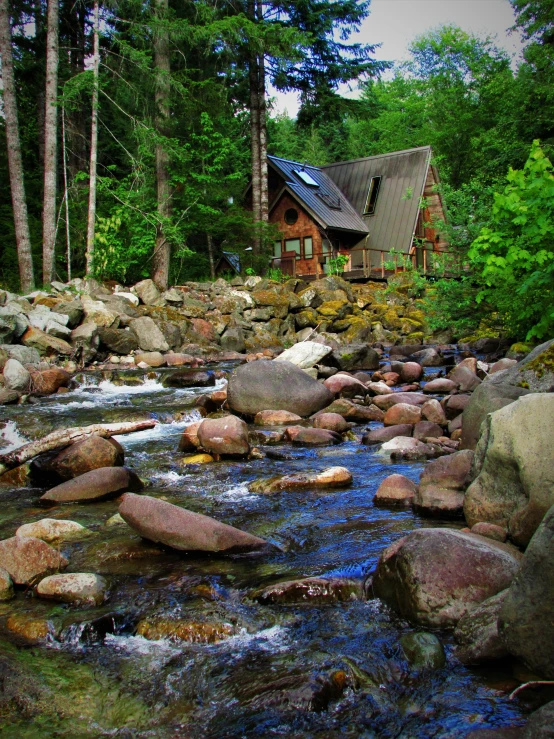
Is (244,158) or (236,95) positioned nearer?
(236,95)

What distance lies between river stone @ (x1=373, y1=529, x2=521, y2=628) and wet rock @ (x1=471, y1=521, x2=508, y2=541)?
45 centimetres

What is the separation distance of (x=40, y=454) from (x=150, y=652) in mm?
4414

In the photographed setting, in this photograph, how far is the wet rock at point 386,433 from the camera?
28.1 ft

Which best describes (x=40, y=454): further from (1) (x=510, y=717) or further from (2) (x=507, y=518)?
(1) (x=510, y=717)

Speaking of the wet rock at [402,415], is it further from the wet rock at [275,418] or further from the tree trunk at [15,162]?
the tree trunk at [15,162]

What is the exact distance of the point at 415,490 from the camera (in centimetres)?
591

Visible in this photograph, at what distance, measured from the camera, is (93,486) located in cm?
636

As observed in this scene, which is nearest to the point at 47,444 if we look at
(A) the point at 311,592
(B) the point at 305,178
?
(A) the point at 311,592

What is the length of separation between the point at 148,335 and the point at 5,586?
1344 cm

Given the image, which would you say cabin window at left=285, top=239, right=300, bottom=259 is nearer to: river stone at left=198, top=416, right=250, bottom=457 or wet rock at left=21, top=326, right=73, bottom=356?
wet rock at left=21, top=326, right=73, bottom=356

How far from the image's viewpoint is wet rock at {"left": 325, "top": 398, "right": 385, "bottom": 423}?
10.1 meters

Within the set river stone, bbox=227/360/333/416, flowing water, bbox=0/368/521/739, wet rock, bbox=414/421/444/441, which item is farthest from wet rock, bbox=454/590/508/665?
river stone, bbox=227/360/333/416

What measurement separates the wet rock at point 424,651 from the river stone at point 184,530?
1.69 meters

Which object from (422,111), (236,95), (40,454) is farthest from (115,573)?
(422,111)
